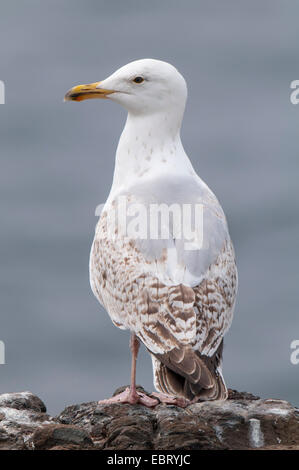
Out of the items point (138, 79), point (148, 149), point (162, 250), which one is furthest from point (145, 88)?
point (162, 250)

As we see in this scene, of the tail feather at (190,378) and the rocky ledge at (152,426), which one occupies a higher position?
the tail feather at (190,378)

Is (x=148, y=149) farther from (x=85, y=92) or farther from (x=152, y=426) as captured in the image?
(x=152, y=426)

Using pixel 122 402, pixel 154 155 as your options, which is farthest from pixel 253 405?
pixel 154 155

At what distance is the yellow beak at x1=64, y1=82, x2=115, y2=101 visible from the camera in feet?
49.8

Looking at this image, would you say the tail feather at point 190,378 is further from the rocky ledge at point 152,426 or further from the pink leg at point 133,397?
the pink leg at point 133,397

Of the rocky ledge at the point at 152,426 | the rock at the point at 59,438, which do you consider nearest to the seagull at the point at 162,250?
the rocky ledge at the point at 152,426

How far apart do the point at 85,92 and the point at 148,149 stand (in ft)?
3.91

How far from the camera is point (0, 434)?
471 inches

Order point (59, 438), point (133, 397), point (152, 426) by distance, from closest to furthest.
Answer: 1. point (59, 438)
2. point (152, 426)
3. point (133, 397)

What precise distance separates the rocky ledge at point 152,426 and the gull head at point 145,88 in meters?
4.02

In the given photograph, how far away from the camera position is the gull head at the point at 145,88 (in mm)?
14914

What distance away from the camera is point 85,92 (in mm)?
15305

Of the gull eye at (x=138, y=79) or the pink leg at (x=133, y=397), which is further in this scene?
the gull eye at (x=138, y=79)
